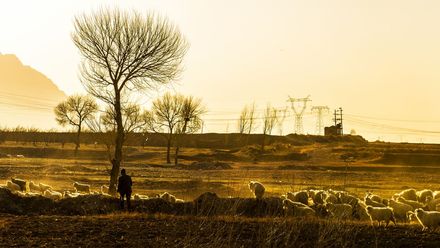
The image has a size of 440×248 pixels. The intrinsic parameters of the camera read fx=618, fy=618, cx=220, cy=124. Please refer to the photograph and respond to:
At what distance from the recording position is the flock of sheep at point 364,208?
20.1 metres

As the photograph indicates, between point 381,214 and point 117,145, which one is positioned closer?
point 381,214

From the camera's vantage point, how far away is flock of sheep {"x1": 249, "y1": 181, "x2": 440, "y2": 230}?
20109 millimetres

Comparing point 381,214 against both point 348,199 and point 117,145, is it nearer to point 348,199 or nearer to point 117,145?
point 348,199

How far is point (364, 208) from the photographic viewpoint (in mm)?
22797

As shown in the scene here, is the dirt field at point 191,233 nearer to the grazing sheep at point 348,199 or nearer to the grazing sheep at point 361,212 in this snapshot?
the grazing sheep at point 361,212

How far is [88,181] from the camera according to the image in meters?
45.4

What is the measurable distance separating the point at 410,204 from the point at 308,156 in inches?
2689

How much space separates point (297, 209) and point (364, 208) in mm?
2605

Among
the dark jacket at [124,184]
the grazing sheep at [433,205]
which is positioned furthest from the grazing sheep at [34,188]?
the grazing sheep at [433,205]

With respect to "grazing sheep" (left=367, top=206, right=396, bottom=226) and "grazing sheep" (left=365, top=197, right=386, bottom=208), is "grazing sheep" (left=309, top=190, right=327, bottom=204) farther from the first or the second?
"grazing sheep" (left=367, top=206, right=396, bottom=226)

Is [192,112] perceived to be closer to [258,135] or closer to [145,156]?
[145,156]

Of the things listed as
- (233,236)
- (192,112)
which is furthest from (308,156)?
Result: (233,236)

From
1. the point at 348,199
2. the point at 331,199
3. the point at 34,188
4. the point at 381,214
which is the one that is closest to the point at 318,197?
the point at 331,199

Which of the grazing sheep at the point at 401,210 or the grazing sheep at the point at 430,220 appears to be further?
the grazing sheep at the point at 401,210
